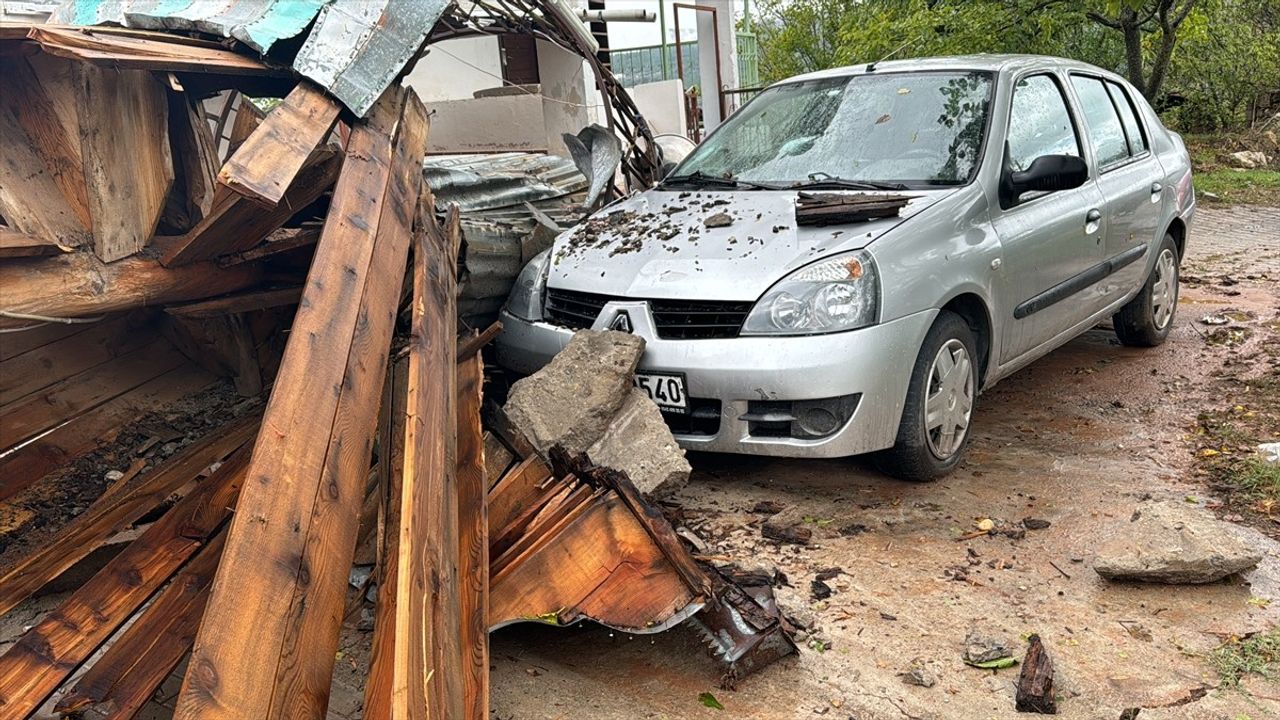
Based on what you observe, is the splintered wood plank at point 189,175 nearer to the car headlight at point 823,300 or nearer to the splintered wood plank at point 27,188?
the splintered wood plank at point 27,188

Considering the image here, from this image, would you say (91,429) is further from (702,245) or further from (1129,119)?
(1129,119)


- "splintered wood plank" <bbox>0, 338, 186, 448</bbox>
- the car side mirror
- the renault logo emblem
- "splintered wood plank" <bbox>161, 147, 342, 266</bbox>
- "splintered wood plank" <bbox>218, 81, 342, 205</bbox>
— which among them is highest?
"splintered wood plank" <bbox>218, 81, 342, 205</bbox>

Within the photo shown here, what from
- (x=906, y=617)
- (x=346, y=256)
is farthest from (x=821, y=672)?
(x=346, y=256)

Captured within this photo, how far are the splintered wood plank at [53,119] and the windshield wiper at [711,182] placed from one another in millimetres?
2889

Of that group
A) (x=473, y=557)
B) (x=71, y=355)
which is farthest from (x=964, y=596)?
(x=71, y=355)

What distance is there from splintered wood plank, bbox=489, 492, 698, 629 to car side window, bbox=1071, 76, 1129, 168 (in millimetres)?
3865

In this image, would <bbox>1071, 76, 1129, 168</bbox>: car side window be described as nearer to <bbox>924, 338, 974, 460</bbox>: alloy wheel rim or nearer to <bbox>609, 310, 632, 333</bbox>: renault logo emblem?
<bbox>924, 338, 974, 460</bbox>: alloy wheel rim

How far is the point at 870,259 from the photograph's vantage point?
400cm

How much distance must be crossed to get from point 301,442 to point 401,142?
1973 mm

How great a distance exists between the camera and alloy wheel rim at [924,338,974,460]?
423 centimetres

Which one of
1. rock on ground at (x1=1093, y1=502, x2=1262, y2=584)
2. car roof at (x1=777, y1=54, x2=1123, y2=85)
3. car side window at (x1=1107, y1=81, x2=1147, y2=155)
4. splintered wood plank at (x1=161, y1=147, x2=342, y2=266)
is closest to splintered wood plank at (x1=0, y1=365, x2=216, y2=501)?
splintered wood plank at (x1=161, y1=147, x2=342, y2=266)

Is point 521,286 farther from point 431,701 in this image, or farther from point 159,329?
point 431,701

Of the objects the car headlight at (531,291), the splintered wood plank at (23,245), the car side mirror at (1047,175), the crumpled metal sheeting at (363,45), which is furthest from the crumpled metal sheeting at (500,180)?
the splintered wood plank at (23,245)

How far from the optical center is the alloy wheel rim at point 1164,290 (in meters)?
6.27
